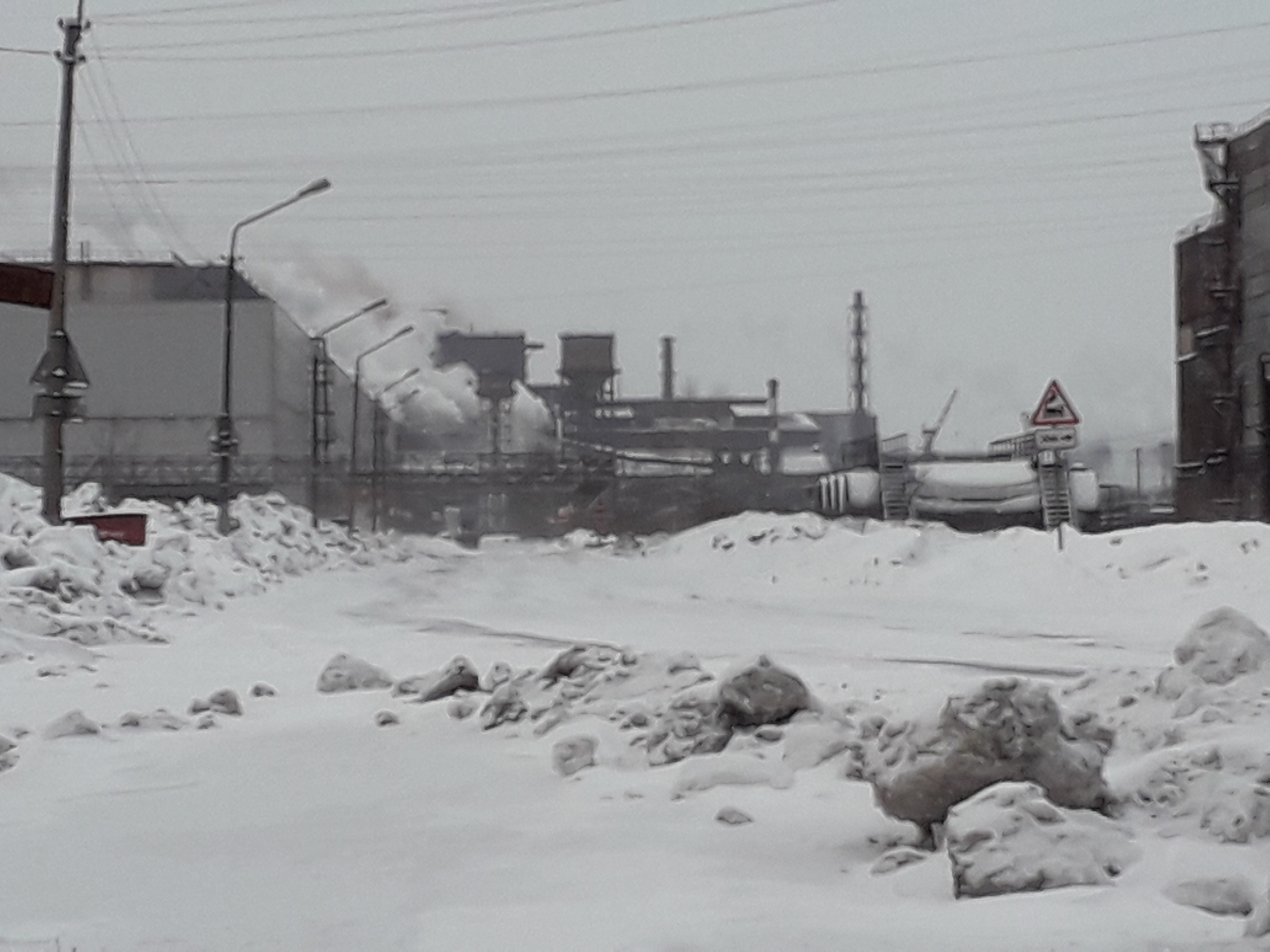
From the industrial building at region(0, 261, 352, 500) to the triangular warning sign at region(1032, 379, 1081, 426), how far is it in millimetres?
50925

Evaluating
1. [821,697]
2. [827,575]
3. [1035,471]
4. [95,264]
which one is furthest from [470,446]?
[821,697]

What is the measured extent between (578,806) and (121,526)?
20.0 m

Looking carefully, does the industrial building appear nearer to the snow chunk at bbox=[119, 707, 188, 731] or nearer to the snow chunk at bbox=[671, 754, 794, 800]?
the snow chunk at bbox=[119, 707, 188, 731]

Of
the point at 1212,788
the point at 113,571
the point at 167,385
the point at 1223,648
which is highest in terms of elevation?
the point at 167,385

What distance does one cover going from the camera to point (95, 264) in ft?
247

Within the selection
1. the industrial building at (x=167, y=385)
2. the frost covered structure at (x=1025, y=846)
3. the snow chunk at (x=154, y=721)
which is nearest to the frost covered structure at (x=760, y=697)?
the frost covered structure at (x=1025, y=846)

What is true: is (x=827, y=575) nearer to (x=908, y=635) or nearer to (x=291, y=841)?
(x=908, y=635)

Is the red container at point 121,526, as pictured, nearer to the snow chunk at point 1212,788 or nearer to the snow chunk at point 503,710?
the snow chunk at point 503,710

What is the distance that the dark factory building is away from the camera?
40344 millimetres

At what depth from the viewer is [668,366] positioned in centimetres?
9969

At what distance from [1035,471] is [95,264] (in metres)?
52.0

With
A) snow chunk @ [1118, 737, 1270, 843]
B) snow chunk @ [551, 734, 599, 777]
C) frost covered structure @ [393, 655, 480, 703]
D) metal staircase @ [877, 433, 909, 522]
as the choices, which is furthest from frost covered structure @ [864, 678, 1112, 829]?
metal staircase @ [877, 433, 909, 522]

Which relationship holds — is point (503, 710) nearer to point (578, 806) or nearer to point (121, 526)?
point (578, 806)

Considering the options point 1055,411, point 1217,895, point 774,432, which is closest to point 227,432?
point 1055,411
